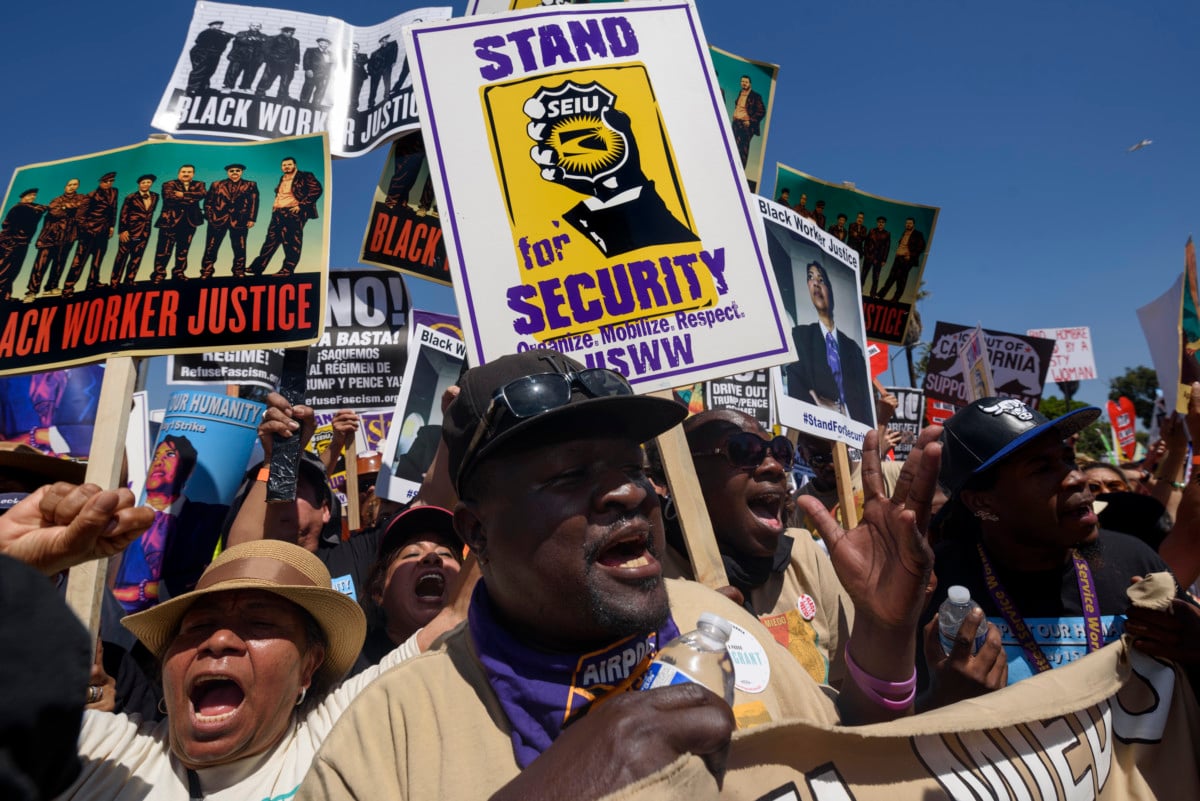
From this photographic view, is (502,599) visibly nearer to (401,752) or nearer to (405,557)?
(401,752)

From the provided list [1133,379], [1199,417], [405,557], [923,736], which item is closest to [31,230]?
[405,557]

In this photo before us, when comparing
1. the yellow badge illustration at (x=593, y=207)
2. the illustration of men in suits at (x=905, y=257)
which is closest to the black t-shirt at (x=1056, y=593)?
the yellow badge illustration at (x=593, y=207)

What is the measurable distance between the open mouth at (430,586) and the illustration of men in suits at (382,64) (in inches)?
145

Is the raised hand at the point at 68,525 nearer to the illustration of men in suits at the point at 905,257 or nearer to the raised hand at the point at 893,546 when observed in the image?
the raised hand at the point at 893,546

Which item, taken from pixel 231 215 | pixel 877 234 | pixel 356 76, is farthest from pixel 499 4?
pixel 877 234

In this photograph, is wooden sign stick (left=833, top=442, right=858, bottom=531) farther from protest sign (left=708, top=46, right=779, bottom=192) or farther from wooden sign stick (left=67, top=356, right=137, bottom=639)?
wooden sign stick (left=67, top=356, right=137, bottom=639)

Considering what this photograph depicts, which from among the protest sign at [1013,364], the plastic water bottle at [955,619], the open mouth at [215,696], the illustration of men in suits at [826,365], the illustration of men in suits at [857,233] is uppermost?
the illustration of men in suits at [857,233]

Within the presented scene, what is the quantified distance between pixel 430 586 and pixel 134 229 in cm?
203

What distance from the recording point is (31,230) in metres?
3.42

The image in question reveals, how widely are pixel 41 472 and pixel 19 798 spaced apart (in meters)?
2.40

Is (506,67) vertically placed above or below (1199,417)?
above

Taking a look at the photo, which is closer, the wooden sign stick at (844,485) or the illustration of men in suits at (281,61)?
the wooden sign stick at (844,485)

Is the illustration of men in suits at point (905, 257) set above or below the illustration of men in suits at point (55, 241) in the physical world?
below

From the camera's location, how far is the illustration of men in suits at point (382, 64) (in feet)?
18.3
